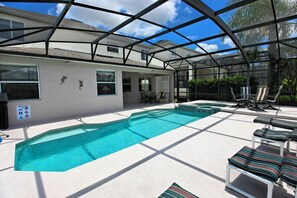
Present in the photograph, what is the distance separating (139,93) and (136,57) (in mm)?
3346

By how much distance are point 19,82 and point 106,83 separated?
159 inches

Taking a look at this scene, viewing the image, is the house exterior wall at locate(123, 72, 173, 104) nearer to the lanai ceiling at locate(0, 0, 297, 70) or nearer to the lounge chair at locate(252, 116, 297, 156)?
the lanai ceiling at locate(0, 0, 297, 70)

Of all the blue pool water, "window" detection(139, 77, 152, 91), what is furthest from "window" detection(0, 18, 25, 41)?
"window" detection(139, 77, 152, 91)

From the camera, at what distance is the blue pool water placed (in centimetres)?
362

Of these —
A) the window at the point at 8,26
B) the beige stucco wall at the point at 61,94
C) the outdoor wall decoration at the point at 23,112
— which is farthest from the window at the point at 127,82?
the outdoor wall decoration at the point at 23,112

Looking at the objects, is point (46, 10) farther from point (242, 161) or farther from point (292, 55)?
point (292, 55)

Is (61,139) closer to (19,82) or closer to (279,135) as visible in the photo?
(19,82)

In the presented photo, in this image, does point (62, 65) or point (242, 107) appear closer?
point (62, 65)

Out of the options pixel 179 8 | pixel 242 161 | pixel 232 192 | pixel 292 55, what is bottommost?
pixel 232 192

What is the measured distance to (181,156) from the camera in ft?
9.86

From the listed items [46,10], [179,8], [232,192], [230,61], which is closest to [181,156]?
[232,192]

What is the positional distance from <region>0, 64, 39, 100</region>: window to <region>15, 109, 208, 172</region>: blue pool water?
2.53m

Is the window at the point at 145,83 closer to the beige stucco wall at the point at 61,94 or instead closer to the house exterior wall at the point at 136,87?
the house exterior wall at the point at 136,87

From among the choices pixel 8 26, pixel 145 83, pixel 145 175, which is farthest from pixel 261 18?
pixel 8 26
